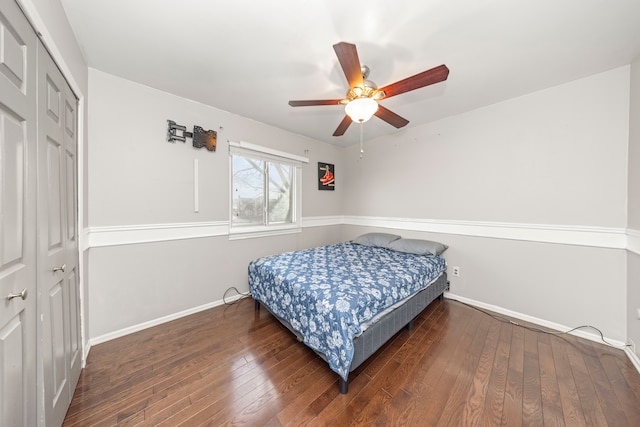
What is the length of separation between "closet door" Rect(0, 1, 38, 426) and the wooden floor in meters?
0.68

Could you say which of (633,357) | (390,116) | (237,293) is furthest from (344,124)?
(633,357)

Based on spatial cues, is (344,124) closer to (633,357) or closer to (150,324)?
(150,324)

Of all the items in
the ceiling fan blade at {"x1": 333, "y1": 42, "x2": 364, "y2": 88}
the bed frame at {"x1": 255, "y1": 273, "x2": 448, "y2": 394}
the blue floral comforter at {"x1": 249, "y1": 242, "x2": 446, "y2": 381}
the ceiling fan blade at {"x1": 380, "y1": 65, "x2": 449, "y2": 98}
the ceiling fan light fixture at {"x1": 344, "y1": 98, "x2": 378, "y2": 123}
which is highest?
the ceiling fan blade at {"x1": 333, "y1": 42, "x2": 364, "y2": 88}

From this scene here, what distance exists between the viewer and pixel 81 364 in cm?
165

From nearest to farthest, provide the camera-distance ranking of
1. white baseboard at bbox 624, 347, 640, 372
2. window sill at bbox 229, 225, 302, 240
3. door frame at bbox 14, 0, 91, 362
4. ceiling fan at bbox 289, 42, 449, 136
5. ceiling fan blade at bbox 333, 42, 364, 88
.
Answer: door frame at bbox 14, 0, 91, 362, ceiling fan blade at bbox 333, 42, 364, 88, ceiling fan at bbox 289, 42, 449, 136, white baseboard at bbox 624, 347, 640, 372, window sill at bbox 229, 225, 302, 240

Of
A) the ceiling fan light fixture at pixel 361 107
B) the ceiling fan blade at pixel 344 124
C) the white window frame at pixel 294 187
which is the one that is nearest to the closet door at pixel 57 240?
the white window frame at pixel 294 187

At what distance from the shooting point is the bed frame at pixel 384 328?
1540 millimetres

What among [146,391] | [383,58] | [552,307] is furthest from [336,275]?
[552,307]

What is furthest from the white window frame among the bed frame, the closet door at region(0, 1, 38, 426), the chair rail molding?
the closet door at region(0, 1, 38, 426)

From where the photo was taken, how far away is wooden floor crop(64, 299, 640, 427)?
1.32 m

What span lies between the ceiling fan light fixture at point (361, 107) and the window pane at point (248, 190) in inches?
71.1

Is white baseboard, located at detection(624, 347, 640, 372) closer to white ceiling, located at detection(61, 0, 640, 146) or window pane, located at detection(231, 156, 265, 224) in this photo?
white ceiling, located at detection(61, 0, 640, 146)

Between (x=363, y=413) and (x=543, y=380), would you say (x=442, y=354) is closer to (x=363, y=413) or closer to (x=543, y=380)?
(x=543, y=380)

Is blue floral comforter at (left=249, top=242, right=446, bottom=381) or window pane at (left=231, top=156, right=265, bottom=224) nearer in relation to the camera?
blue floral comforter at (left=249, top=242, right=446, bottom=381)
